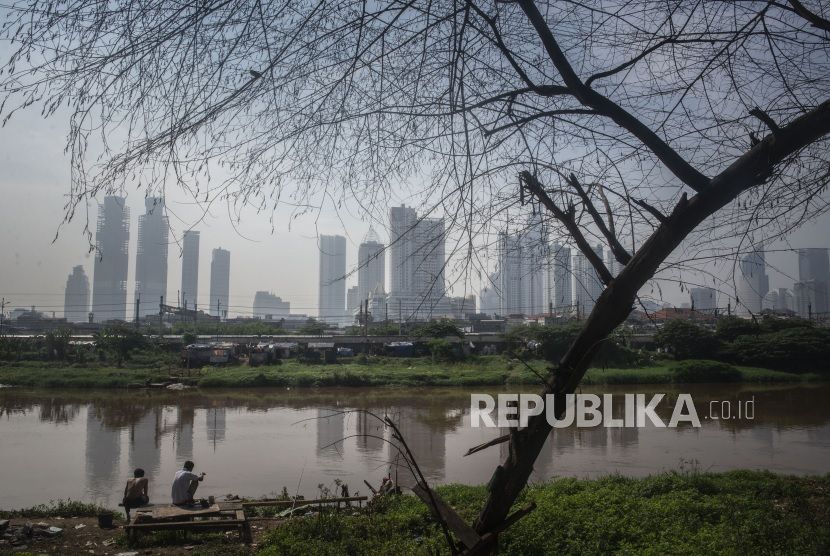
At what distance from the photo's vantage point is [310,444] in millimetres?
11789

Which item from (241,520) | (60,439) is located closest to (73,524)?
(241,520)

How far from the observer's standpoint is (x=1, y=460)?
34.7 feet

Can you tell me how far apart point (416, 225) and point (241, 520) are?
410 centimetres

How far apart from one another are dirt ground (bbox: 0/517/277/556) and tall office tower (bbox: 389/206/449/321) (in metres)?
3.04

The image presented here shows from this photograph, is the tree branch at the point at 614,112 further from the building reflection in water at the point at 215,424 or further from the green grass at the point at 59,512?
the building reflection in water at the point at 215,424

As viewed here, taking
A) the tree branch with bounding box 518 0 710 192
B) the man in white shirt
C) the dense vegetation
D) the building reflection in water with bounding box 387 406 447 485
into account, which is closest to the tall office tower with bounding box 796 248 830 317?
the tree branch with bounding box 518 0 710 192

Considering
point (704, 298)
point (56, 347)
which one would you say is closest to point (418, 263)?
point (704, 298)

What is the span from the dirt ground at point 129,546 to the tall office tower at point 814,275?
12.3ft

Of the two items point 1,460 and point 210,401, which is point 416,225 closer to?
point 1,460

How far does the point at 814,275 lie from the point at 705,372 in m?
20.5

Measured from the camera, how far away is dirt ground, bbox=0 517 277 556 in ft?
15.4

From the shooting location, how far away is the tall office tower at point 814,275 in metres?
2.77

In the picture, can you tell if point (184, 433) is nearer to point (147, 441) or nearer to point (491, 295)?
point (147, 441)

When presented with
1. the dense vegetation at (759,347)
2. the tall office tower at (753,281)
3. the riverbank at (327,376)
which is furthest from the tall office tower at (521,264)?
the dense vegetation at (759,347)
